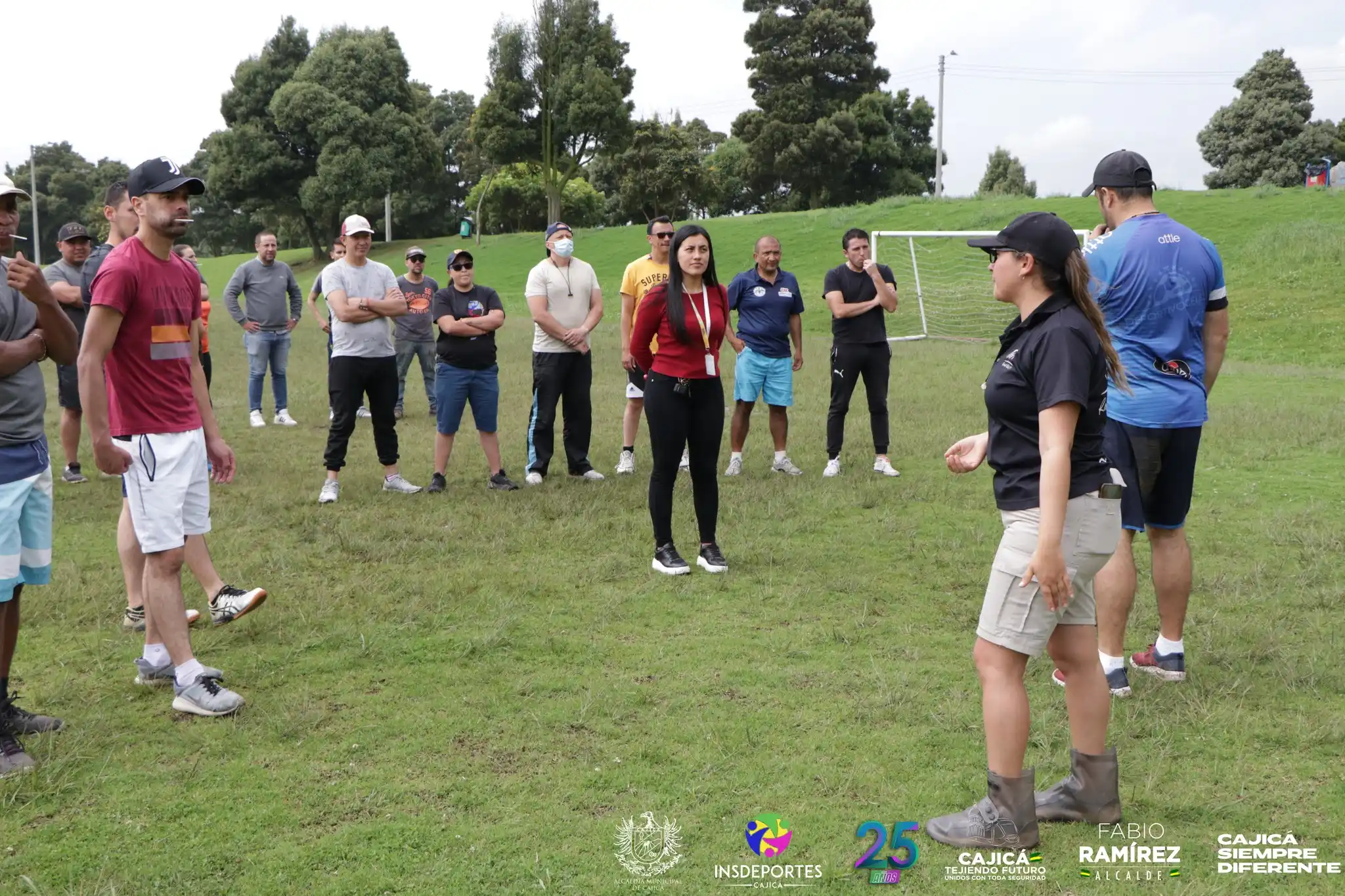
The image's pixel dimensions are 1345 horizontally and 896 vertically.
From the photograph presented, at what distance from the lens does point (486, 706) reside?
4426 mm

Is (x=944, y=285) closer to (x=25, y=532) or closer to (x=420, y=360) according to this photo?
(x=420, y=360)

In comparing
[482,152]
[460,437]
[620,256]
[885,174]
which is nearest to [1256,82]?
[885,174]

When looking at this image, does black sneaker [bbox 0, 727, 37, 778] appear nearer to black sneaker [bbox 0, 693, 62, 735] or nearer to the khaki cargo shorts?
black sneaker [bbox 0, 693, 62, 735]

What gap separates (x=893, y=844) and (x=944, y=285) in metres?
24.5

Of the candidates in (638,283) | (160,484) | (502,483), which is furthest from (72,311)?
(160,484)

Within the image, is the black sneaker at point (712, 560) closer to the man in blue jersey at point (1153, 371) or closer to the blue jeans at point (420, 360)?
the man in blue jersey at point (1153, 371)

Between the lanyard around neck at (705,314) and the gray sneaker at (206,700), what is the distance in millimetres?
3244

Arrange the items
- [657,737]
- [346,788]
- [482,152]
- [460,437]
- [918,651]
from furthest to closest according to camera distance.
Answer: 1. [482,152]
2. [460,437]
3. [918,651]
4. [657,737]
5. [346,788]

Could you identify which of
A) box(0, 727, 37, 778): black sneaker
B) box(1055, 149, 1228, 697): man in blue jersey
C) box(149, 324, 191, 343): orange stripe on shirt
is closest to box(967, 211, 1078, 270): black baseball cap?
box(1055, 149, 1228, 697): man in blue jersey

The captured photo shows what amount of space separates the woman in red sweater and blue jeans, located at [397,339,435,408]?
682 centimetres

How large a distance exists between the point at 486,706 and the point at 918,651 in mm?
2061

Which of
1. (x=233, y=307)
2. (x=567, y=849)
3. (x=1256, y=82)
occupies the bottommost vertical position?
(x=567, y=849)

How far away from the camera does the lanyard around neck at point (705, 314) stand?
20.5ft

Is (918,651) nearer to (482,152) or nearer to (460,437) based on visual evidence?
(460,437)
